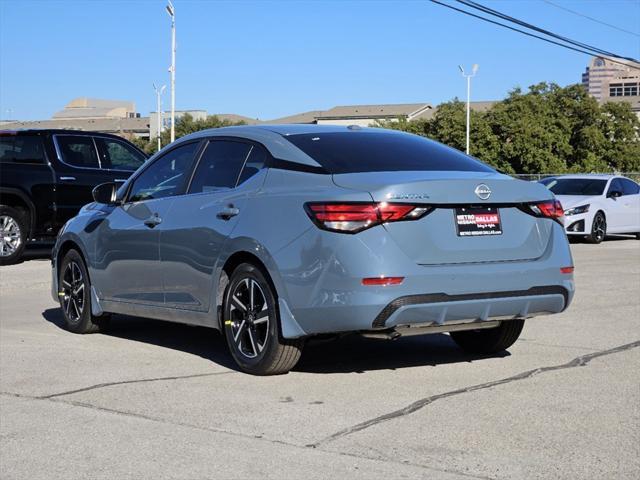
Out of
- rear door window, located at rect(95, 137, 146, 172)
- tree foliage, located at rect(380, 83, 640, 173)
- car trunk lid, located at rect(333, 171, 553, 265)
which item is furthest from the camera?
tree foliage, located at rect(380, 83, 640, 173)

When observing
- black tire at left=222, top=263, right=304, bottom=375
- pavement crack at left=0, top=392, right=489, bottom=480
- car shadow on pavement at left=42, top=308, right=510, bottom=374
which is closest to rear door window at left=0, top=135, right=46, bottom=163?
car shadow on pavement at left=42, top=308, right=510, bottom=374

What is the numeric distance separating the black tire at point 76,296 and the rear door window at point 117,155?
7635 millimetres

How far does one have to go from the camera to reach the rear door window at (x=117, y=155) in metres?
16.6

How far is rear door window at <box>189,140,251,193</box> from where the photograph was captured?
23.8ft

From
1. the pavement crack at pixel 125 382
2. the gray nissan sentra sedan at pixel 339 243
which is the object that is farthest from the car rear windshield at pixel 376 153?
the pavement crack at pixel 125 382

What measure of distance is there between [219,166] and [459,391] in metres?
2.43

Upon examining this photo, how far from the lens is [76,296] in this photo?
29.4 feet

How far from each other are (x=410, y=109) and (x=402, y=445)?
481 ft

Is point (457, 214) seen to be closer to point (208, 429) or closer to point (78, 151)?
point (208, 429)

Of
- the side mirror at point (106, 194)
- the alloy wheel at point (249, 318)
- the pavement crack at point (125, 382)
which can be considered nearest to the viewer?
the pavement crack at point (125, 382)

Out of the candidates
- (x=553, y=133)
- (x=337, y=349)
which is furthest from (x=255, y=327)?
(x=553, y=133)

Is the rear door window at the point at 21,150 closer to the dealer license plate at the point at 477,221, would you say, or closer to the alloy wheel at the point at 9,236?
the alloy wheel at the point at 9,236

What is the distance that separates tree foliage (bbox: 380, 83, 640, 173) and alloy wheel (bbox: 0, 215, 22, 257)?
64.9 metres

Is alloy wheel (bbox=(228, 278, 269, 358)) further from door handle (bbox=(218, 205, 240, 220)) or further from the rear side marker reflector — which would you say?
the rear side marker reflector
